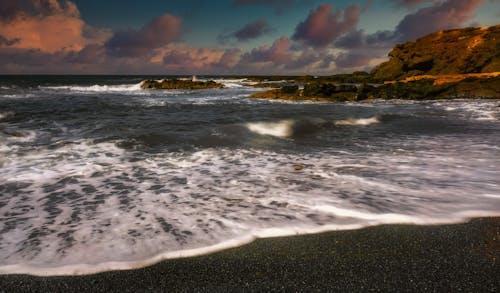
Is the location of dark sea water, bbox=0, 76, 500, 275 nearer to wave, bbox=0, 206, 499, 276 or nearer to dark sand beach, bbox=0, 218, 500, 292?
wave, bbox=0, 206, 499, 276

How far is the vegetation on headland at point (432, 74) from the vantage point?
26.2 m

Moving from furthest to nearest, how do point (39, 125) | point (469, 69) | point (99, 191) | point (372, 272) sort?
point (469, 69), point (39, 125), point (99, 191), point (372, 272)

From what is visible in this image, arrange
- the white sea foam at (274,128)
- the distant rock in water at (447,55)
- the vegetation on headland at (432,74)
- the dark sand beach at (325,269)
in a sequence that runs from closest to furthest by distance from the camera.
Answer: the dark sand beach at (325,269), the white sea foam at (274,128), the vegetation on headland at (432,74), the distant rock in water at (447,55)

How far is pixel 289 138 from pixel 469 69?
4514 cm

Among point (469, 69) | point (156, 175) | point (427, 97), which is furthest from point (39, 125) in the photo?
point (469, 69)

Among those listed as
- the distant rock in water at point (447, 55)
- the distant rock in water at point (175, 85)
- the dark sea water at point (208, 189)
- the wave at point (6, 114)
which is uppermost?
the distant rock in water at point (447, 55)

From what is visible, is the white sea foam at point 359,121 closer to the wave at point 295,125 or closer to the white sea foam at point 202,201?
the wave at point 295,125

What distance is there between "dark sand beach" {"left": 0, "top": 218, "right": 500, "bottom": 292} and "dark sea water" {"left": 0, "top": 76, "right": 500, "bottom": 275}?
0.21 m

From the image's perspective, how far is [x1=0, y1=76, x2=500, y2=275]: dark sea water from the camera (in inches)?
143

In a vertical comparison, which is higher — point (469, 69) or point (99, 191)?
point (469, 69)

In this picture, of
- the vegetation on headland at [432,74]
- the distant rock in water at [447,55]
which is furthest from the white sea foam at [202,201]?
the distant rock in water at [447,55]

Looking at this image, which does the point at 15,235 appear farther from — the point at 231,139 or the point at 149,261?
the point at 231,139

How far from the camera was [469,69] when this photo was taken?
1754 inches

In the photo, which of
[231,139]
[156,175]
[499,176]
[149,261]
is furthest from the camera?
[231,139]
